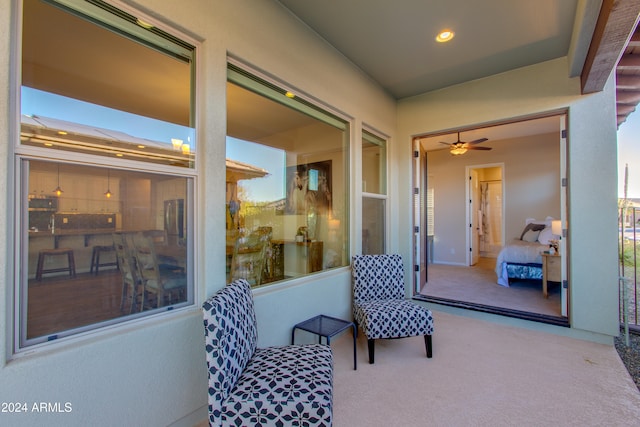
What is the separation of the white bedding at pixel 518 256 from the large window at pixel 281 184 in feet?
10.3

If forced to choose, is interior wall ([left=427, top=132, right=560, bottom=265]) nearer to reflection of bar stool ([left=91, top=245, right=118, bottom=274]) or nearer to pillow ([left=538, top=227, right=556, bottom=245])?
pillow ([left=538, top=227, right=556, bottom=245])

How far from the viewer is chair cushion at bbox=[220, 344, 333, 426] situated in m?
1.39

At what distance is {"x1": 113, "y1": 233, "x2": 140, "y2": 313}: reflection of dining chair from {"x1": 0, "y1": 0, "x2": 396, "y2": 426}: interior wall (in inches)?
5.9

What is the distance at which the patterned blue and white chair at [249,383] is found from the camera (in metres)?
1.39

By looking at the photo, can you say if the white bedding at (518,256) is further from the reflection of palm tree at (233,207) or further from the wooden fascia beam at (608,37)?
Result: the reflection of palm tree at (233,207)

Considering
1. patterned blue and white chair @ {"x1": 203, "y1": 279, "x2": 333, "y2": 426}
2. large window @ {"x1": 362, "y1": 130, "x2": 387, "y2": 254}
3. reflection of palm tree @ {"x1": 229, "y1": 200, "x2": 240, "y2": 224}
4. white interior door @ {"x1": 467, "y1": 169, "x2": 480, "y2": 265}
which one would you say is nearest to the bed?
white interior door @ {"x1": 467, "y1": 169, "x2": 480, "y2": 265}

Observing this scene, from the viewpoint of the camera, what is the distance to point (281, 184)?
157 inches

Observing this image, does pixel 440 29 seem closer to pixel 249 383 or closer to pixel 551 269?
pixel 249 383

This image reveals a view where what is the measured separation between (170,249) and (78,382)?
0.76 metres

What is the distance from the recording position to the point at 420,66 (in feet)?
11.0

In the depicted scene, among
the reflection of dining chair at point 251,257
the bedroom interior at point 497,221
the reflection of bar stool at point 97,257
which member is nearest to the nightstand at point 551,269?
the bedroom interior at point 497,221

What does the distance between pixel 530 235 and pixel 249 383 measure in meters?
6.10

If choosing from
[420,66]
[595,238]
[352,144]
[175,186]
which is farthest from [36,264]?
[595,238]

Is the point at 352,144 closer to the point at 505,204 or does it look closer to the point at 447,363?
the point at 447,363
